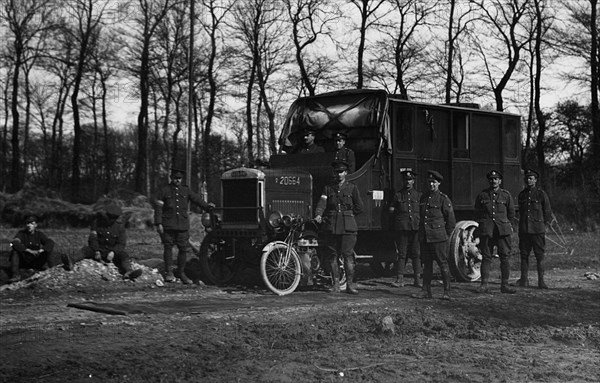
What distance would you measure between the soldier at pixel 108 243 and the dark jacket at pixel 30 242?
639mm

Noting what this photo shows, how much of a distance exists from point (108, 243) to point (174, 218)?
1.16 metres

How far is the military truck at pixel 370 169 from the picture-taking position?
12.5 m

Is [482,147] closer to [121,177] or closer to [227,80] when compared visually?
[227,80]

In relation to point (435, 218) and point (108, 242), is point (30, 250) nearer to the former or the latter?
point (108, 242)

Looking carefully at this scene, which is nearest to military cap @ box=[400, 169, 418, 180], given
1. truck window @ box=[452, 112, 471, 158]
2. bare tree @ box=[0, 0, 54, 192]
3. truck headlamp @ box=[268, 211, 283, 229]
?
truck window @ box=[452, 112, 471, 158]

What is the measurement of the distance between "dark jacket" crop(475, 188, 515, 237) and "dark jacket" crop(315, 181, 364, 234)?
220 centimetres

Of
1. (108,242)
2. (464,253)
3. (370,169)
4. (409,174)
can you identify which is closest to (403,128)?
(409,174)

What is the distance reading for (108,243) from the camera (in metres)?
13.0

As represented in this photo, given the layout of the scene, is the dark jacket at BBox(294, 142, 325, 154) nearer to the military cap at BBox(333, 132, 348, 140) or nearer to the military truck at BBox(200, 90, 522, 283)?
the military truck at BBox(200, 90, 522, 283)

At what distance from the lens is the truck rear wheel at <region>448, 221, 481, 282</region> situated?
13797mm

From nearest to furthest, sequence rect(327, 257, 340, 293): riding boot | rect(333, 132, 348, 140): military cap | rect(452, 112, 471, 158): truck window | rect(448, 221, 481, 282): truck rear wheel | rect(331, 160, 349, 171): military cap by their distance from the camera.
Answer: rect(331, 160, 349, 171): military cap
rect(327, 257, 340, 293): riding boot
rect(333, 132, 348, 140): military cap
rect(448, 221, 481, 282): truck rear wheel
rect(452, 112, 471, 158): truck window

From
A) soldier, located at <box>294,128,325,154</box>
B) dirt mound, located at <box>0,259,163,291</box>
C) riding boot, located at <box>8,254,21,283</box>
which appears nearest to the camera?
dirt mound, located at <box>0,259,163,291</box>

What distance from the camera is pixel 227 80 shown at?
3897cm

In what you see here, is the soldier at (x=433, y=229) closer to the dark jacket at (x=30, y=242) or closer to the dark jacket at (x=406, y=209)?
the dark jacket at (x=406, y=209)
